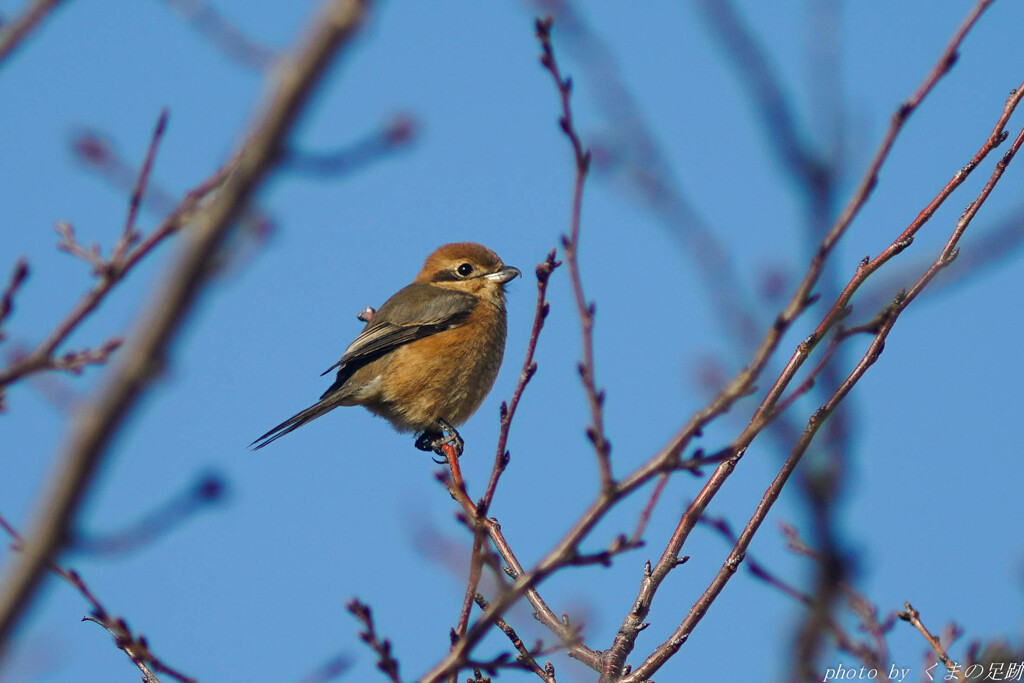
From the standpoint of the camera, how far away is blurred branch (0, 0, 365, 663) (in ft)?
4.19

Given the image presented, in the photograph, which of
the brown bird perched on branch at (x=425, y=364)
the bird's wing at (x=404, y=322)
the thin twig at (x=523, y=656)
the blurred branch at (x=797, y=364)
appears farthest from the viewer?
the bird's wing at (x=404, y=322)

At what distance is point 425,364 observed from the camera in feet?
23.8

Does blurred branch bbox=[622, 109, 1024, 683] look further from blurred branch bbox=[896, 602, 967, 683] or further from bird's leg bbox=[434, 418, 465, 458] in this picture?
bird's leg bbox=[434, 418, 465, 458]

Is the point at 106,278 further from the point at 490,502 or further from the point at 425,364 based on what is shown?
the point at 425,364

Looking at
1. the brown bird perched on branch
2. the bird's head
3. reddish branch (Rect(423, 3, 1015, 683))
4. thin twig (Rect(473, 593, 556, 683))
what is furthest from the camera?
the bird's head

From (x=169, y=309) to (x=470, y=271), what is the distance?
7.01m

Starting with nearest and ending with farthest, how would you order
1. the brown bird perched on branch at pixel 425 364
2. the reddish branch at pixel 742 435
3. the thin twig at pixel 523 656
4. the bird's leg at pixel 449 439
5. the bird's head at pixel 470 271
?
1. the reddish branch at pixel 742 435
2. the thin twig at pixel 523 656
3. the bird's leg at pixel 449 439
4. the brown bird perched on branch at pixel 425 364
5. the bird's head at pixel 470 271

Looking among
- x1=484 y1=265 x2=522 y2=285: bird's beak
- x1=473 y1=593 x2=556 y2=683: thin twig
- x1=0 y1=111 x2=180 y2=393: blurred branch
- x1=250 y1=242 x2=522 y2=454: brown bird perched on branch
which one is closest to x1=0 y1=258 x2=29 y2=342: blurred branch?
x1=0 y1=111 x2=180 y2=393: blurred branch

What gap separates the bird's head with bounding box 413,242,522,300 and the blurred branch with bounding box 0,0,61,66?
5.84 m

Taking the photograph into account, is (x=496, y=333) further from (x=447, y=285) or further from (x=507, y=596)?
(x=507, y=596)

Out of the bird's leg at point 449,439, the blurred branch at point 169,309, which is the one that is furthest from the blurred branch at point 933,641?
the bird's leg at point 449,439

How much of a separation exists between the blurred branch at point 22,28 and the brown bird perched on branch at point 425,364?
15.3ft

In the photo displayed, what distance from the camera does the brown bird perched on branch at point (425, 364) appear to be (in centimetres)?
720

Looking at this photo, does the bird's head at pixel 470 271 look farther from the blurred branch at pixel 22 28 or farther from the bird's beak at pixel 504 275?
the blurred branch at pixel 22 28
